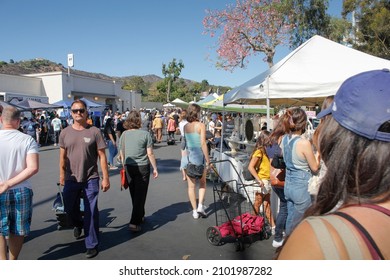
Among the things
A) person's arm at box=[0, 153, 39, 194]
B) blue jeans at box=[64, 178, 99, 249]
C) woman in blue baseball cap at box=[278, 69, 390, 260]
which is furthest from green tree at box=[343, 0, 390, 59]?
woman in blue baseball cap at box=[278, 69, 390, 260]

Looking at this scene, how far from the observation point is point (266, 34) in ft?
61.0

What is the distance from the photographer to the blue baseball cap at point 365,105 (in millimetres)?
930

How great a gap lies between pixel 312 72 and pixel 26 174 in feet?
15.0

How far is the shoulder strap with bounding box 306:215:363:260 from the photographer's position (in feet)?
2.75

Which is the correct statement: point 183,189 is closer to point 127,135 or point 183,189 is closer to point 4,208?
point 127,135

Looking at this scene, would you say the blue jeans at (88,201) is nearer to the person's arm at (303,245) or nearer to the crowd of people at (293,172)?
the crowd of people at (293,172)

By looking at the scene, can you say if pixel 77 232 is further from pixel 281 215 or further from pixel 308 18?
pixel 308 18

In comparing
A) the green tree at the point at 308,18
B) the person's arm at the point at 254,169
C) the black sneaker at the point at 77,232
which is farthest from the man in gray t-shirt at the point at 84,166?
the green tree at the point at 308,18

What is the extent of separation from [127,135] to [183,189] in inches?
121

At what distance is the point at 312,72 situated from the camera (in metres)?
5.49

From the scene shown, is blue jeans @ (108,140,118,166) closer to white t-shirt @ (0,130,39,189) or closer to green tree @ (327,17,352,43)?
white t-shirt @ (0,130,39,189)

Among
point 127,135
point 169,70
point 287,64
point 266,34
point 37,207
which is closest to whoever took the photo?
point 127,135
